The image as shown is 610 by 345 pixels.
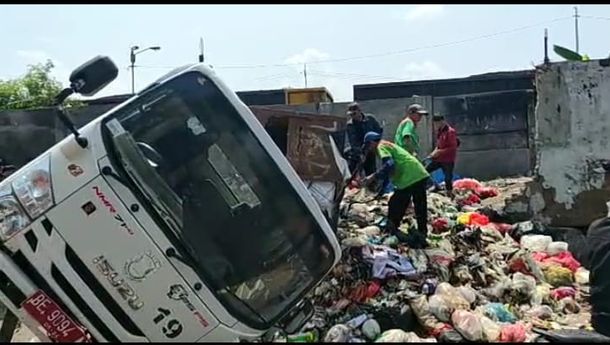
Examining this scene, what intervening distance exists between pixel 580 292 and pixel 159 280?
498 centimetres

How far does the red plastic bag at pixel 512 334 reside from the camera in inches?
225

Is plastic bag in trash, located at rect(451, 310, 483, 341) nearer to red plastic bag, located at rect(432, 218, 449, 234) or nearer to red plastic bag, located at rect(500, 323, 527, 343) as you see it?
red plastic bag, located at rect(500, 323, 527, 343)

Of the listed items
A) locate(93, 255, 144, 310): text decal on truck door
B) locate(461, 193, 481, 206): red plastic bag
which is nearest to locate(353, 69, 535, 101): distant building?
locate(461, 193, 481, 206): red plastic bag

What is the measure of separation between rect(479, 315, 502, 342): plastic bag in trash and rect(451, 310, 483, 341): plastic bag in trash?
4 cm

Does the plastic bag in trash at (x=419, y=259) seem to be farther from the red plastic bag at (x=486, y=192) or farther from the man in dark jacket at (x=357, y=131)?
the red plastic bag at (x=486, y=192)

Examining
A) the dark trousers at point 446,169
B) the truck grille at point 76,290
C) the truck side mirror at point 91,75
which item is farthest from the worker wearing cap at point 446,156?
the truck grille at point 76,290

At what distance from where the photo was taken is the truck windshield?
13.8 ft

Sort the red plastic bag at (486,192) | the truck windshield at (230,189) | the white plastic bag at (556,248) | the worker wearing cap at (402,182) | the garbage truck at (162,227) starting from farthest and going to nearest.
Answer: the red plastic bag at (486,192)
the white plastic bag at (556,248)
the worker wearing cap at (402,182)
the truck windshield at (230,189)
the garbage truck at (162,227)

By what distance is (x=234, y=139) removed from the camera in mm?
4379

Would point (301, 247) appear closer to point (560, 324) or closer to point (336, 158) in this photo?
point (336, 158)

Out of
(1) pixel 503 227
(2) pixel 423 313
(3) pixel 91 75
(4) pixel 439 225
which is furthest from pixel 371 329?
(1) pixel 503 227

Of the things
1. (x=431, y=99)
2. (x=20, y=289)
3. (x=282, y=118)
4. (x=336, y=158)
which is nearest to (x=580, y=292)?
(x=336, y=158)

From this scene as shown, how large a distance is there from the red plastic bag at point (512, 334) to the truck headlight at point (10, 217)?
3.46m

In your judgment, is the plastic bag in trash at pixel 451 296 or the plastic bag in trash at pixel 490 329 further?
the plastic bag in trash at pixel 451 296
